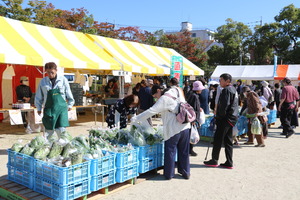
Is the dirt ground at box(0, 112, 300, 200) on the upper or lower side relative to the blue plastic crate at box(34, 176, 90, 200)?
lower

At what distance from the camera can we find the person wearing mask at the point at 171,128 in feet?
13.5

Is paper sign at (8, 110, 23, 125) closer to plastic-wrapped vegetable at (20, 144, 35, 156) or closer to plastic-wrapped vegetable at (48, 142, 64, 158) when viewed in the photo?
plastic-wrapped vegetable at (20, 144, 35, 156)

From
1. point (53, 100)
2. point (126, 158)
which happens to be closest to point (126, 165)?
point (126, 158)

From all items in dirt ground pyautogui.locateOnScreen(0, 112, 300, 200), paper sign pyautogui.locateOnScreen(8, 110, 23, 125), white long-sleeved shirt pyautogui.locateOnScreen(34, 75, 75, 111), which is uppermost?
white long-sleeved shirt pyautogui.locateOnScreen(34, 75, 75, 111)

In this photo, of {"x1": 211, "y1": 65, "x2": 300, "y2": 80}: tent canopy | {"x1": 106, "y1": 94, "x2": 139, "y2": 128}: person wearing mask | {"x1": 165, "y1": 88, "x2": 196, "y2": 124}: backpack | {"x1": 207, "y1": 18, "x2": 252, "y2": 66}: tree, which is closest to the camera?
{"x1": 165, "y1": 88, "x2": 196, "y2": 124}: backpack

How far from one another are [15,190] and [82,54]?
6.48 metres

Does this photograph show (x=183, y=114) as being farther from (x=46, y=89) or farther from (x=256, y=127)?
(x=256, y=127)

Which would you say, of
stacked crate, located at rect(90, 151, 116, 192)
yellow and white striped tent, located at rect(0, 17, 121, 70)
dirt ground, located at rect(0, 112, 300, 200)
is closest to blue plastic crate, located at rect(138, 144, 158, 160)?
dirt ground, located at rect(0, 112, 300, 200)

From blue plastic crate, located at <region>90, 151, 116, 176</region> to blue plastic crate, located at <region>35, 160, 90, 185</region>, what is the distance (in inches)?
3.6

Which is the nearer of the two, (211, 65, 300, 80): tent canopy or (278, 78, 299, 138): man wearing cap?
(278, 78, 299, 138): man wearing cap

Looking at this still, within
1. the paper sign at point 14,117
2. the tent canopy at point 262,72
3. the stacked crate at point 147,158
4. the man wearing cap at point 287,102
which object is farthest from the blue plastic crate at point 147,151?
the tent canopy at point 262,72

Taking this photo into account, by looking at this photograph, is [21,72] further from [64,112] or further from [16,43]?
[64,112]

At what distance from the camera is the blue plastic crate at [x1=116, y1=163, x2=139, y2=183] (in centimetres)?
384

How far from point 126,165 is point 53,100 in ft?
5.67
